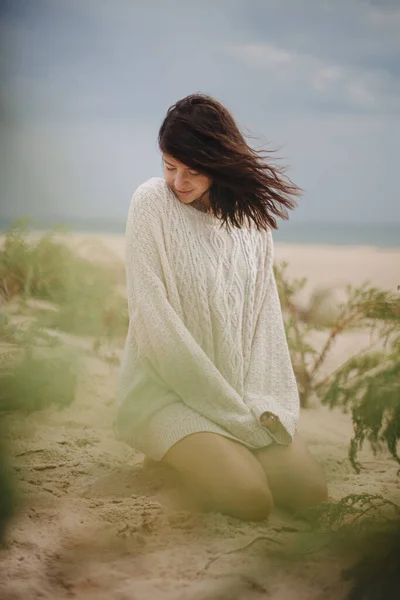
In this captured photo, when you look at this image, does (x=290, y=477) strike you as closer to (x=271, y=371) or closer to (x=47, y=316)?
(x=271, y=371)

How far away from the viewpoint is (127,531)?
66.4 inches

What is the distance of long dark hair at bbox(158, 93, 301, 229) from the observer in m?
1.67

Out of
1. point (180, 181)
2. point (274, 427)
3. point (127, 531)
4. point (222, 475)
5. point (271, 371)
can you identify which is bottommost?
point (127, 531)

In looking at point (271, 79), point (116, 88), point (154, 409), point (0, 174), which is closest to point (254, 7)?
point (271, 79)

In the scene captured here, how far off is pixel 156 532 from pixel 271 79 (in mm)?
1351

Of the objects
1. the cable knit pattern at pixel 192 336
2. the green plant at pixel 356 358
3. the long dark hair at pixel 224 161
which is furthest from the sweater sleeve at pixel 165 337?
the green plant at pixel 356 358

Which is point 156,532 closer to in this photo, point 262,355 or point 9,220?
point 262,355

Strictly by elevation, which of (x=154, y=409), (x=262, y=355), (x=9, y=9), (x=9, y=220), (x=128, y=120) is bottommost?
(x=154, y=409)

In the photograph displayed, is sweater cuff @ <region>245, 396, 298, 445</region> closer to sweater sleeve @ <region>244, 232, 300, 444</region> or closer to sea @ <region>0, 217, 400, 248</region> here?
sweater sleeve @ <region>244, 232, 300, 444</region>

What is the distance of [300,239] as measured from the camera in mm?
2328

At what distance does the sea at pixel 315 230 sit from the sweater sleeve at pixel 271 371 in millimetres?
414

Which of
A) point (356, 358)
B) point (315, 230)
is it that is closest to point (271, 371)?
point (356, 358)

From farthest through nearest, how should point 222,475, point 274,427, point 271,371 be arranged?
point 271,371 → point 274,427 → point 222,475

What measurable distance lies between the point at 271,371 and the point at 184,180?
54cm
